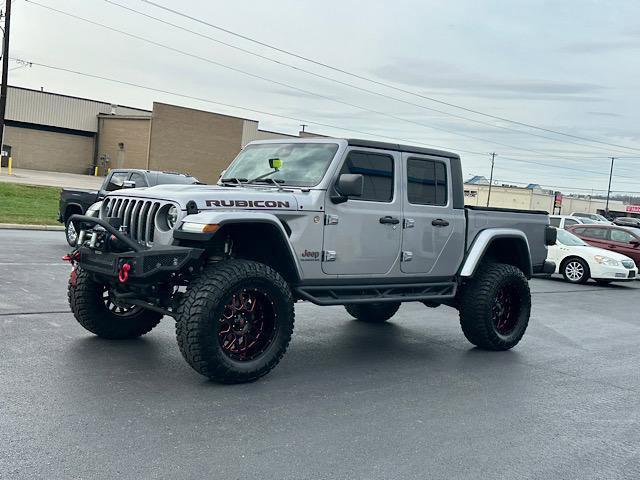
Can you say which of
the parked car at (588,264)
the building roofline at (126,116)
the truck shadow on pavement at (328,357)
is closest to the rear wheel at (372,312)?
the truck shadow on pavement at (328,357)

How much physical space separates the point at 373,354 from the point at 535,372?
166 cm

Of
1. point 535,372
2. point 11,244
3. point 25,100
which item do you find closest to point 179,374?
point 535,372

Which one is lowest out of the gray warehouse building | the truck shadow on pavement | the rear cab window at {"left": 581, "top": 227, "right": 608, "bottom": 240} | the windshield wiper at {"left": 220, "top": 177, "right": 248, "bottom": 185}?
the truck shadow on pavement

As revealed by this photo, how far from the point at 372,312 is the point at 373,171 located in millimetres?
2792

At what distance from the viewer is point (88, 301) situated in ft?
22.9

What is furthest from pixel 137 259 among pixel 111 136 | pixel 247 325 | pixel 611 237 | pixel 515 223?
pixel 111 136

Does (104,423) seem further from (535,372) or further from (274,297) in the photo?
(535,372)

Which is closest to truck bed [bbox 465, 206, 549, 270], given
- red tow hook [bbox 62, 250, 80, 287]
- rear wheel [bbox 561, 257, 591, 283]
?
red tow hook [bbox 62, 250, 80, 287]

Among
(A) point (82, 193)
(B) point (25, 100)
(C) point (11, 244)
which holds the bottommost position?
(C) point (11, 244)

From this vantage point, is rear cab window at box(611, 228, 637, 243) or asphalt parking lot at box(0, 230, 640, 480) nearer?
asphalt parking lot at box(0, 230, 640, 480)

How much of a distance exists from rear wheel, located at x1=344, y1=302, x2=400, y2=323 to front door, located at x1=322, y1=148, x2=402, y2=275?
2.29m

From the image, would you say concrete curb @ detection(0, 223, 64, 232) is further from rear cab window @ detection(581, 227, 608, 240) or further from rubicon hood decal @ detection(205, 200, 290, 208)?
rear cab window @ detection(581, 227, 608, 240)

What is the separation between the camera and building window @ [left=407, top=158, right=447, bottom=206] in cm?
757

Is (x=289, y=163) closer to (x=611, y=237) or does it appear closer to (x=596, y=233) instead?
(x=596, y=233)
